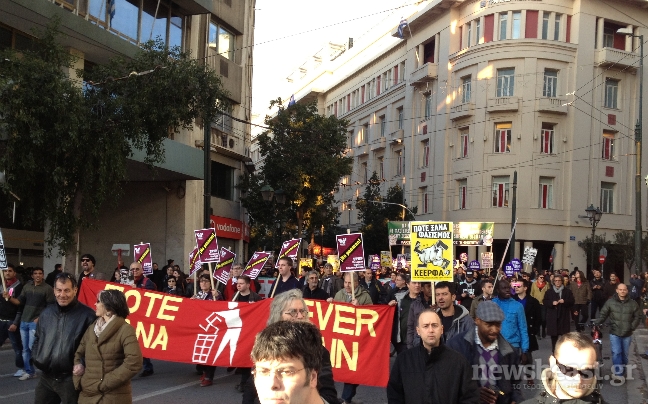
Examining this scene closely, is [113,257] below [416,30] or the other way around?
below

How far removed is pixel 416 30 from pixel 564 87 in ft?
41.6

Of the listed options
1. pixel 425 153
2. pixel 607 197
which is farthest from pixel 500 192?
pixel 425 153

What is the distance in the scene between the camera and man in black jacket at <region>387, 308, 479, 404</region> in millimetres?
5246

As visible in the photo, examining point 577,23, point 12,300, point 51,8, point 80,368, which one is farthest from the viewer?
point 577,23

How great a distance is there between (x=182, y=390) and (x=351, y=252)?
469 centimetres

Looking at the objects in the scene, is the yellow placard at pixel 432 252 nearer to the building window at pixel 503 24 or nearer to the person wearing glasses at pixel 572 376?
the person wearing glasses at pixel 572 376

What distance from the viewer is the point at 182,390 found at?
35.9 feet

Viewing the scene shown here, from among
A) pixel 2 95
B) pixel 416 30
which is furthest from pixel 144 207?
pixel 416 30

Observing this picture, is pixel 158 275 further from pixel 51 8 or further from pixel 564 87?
pixel 564 87

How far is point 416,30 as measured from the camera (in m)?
55.2

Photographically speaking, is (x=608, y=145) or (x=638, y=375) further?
(x=608, y=145)

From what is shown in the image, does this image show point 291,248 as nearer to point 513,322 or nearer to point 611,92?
point 513,322

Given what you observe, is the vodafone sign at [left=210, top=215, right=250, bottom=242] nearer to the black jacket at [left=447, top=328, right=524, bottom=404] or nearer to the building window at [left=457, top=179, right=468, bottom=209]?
the building window at [left=457, top=179, right=468, bottom=209]

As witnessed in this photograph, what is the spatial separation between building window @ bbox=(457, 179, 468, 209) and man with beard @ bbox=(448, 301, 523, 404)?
43064 mm
